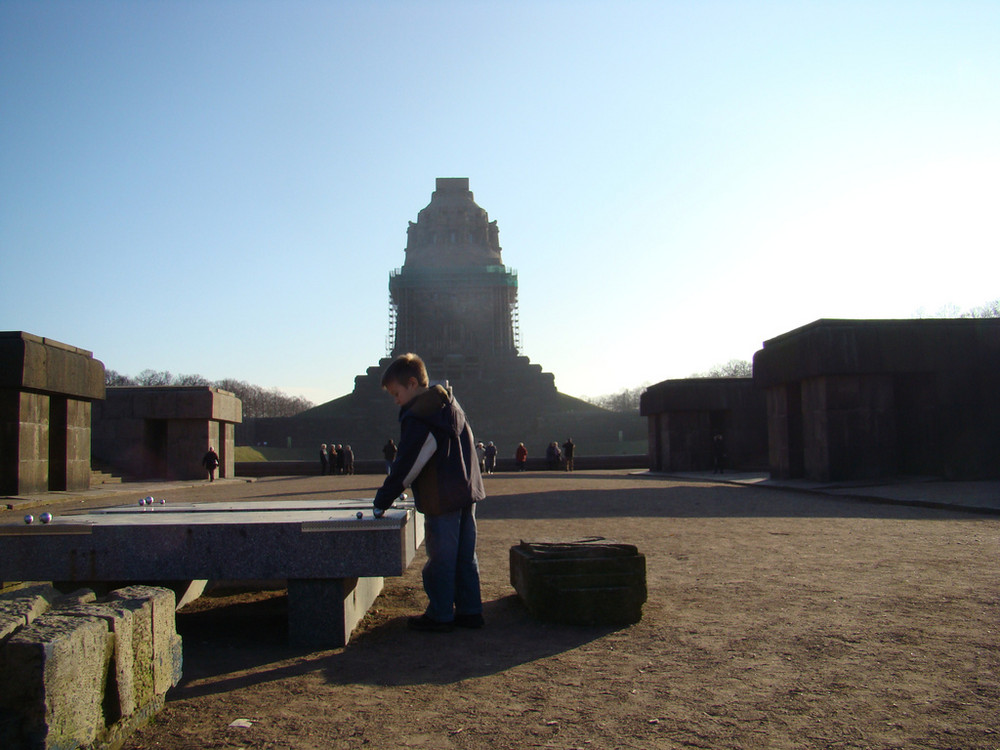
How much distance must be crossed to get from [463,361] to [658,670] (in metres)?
63.0

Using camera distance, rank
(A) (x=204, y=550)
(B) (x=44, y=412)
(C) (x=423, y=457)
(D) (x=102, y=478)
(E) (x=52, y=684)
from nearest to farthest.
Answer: (E) (x=52, y=684), (A) (x=204, y=550), (C) (x=423, y=457), (B) (x=44, y=412), (D) (x=102, y=478)

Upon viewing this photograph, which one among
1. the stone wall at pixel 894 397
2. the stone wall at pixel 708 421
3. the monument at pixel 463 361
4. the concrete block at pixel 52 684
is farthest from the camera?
the monument at pixel 463 361

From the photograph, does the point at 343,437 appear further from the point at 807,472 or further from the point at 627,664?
the point at 627,664

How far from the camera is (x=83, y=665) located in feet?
8.28

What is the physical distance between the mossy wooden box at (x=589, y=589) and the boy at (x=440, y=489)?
377 mm

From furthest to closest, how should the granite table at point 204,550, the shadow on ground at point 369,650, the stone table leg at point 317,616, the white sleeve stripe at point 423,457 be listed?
the white sleeve stripe at point 423,457, the stone table leg at point 317,616, the granite table at point 204,550, the shadow on ground at point 369,650

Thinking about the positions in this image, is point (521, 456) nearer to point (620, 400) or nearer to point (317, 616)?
point (317, 616)

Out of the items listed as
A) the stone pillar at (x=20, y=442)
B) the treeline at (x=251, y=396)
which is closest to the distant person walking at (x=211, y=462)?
the stone pillar at (x=20, y=442)

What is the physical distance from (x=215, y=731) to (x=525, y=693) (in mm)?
1221

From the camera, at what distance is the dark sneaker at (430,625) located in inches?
178

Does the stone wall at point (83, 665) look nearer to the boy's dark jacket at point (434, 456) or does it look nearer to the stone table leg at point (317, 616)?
the stone table leg at point (317, 616)

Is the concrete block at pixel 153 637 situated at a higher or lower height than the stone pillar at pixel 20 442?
lower

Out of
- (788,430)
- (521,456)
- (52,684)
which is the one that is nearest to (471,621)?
(52,684)

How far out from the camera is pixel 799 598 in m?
5.11
